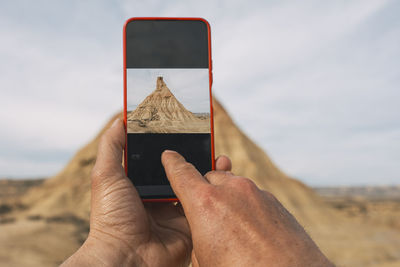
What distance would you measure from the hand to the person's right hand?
34.4 inches

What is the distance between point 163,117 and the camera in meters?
3.55

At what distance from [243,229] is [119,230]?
4.81 ft

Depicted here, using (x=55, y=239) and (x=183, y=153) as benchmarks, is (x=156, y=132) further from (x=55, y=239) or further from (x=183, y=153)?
(x=55, y=239)

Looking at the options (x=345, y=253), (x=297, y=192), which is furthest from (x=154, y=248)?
(x=297, y=192)

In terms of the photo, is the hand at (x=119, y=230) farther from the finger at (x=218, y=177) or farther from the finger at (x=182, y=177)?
the finger at (x=218, y=177)

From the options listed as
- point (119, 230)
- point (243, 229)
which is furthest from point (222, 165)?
point (243, 229)

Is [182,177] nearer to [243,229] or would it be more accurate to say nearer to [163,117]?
[243,229]

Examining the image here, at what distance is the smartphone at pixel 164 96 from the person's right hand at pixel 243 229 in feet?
3.28

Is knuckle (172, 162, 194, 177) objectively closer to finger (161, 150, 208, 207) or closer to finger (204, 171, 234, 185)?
finger (161, 150, 208, 207)

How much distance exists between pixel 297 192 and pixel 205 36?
1410 inches

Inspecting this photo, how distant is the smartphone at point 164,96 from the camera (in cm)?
350

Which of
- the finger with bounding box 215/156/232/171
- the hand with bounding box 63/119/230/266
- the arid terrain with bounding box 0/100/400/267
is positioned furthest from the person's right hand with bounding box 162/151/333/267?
the arid terrain with bounding box 0/100/400/267

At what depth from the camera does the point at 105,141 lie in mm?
3396

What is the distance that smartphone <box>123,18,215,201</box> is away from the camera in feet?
11.5
